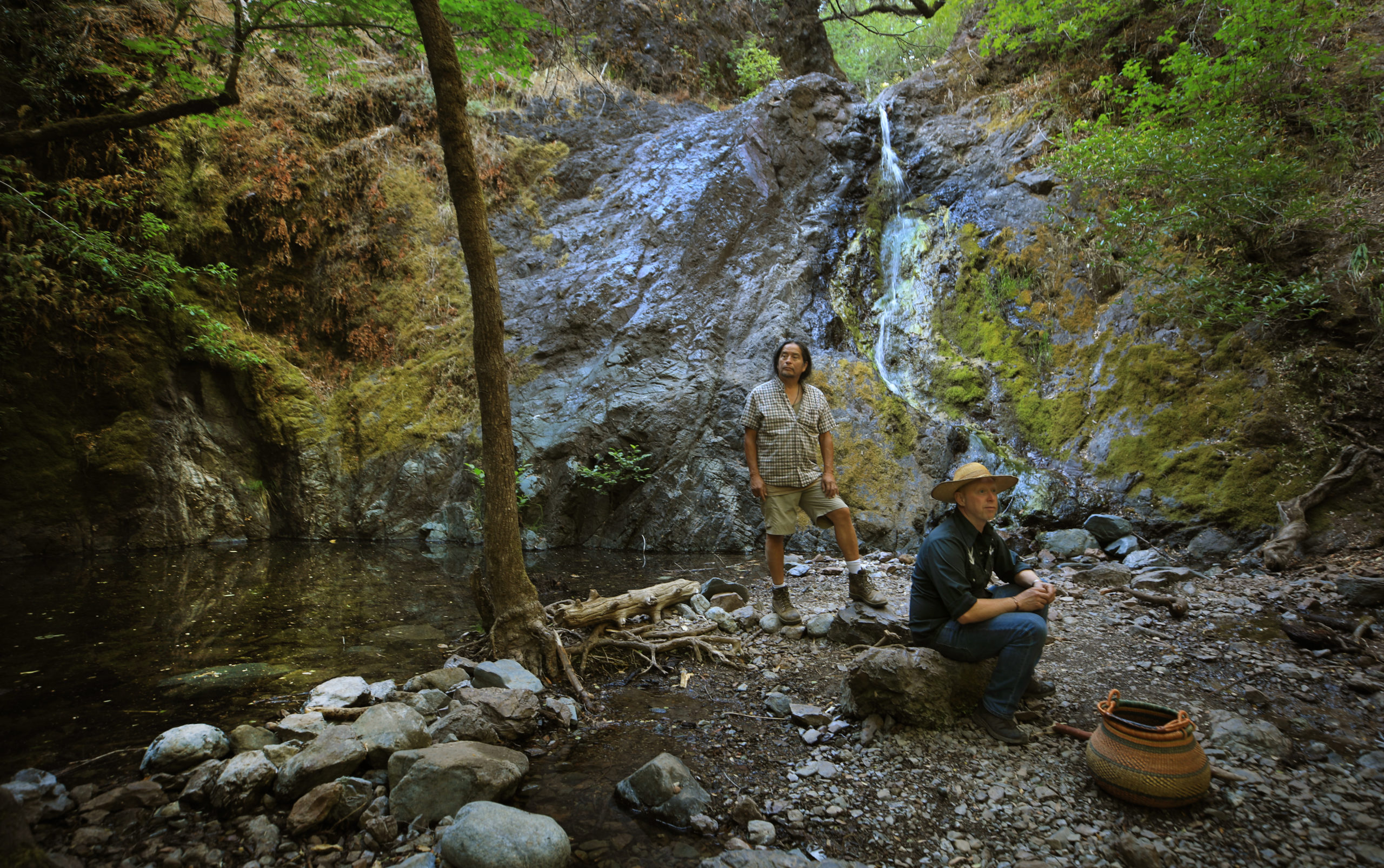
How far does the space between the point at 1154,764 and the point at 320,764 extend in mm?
3396

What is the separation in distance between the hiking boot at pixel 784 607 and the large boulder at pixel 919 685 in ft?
5.59

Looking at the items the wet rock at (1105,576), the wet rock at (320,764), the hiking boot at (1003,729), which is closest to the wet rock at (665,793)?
the wet rock at (320,764)

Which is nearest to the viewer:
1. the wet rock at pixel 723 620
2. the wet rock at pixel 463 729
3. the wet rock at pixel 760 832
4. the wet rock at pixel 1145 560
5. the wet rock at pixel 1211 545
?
the wet rock at pixel 760 832

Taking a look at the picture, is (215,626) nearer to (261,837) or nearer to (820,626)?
(261,837)

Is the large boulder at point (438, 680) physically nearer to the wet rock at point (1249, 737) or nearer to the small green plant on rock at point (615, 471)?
the wet rock at point (1249, 737)

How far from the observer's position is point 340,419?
10.5 metres

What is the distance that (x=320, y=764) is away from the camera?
2.60 m

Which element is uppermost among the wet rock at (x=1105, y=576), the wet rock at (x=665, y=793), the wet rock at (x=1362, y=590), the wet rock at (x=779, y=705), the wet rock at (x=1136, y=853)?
the wet rock at (x=665, y=793)

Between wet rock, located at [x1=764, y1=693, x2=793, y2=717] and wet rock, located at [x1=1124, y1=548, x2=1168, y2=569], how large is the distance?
4.55m

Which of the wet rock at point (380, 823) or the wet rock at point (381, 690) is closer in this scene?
the wet rock at point (380, 823)

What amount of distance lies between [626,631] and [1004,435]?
6.73 metres

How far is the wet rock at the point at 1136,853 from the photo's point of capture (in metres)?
2.07

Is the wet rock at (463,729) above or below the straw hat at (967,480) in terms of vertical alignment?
below

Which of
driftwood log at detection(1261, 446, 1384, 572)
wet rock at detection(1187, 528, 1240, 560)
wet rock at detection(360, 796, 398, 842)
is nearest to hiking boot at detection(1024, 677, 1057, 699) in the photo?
wet rock at detection(360, 796, 398, 842)
